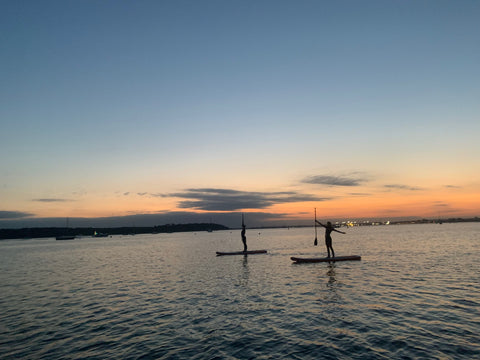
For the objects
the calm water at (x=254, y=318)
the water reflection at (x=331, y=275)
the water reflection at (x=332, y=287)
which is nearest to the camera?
the calm water at (x=254, y=318)

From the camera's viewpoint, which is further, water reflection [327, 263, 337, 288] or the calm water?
water reflection [327, 263, 337, 288]

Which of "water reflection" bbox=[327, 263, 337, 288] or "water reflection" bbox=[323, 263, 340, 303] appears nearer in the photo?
"water reflection" bbox=[323, 263, 340, 303]

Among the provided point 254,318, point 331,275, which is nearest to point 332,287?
point 331,275

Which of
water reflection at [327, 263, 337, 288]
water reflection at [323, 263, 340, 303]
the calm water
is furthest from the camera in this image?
water reflection at [327, 263, 337, 288]

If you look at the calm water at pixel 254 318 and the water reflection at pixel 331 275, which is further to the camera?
the water reflection at pixel 331 275

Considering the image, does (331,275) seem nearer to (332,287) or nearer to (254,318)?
(332,287)

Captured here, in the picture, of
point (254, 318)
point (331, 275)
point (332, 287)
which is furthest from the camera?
point (331, 275)

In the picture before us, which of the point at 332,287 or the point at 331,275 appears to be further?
the point at 331,275

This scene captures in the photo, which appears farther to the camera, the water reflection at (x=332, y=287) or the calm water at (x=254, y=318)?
the water reflection at (x=332, y=287)

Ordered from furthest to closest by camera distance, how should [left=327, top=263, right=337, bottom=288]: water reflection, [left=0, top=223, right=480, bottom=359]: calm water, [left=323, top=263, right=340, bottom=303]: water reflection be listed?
[left=327, top=263, right=337, bottom=288]: water reflection < [left=323, top=263, right=340, bottom=303]: water reflection < [left=0, top=223, right=480, bottom=359]: calm water

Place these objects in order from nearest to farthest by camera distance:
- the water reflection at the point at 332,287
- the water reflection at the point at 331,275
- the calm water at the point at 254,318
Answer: the calm water at the point at 254,318 < the water reflection at the point at 332,287 < the water reflection at the point at 331,275

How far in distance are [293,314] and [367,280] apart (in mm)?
10509

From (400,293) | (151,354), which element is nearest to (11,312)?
(151,354)

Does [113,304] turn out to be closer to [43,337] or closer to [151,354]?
[43,337]
